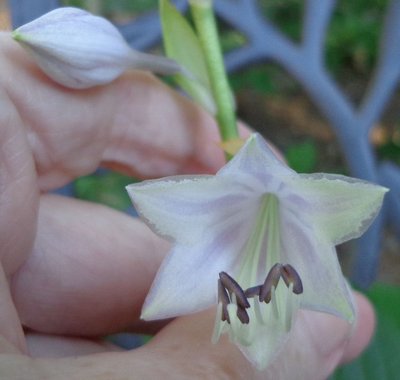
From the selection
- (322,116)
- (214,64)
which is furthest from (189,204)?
(322,116)

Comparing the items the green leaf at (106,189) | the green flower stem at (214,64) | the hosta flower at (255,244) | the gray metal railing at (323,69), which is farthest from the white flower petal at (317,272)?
the green leaf at (106,189)

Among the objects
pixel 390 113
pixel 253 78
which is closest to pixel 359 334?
pixel 253 78

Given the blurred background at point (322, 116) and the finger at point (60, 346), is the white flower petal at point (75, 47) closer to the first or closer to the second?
the finger at point (60, 346)

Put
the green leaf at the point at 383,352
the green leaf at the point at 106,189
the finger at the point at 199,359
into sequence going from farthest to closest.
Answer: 1. the green leaf at the point at 106,189
2. the green leaf at the point at 383,352
3. the finger at the point at 199,359

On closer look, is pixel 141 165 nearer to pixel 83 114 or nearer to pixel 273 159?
pixel 83 114

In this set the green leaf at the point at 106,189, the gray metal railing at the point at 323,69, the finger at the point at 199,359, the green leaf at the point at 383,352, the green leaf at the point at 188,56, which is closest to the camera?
the finger at the point at 199,359

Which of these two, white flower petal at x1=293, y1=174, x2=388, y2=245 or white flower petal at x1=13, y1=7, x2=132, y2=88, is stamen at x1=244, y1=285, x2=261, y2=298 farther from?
white flower petal at x1=13, y1=7, x2=132, y2=88
